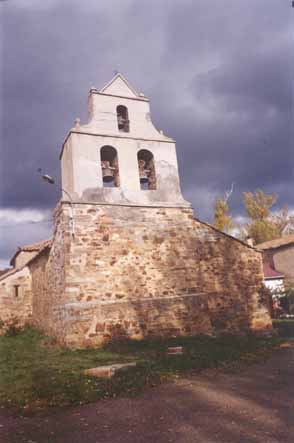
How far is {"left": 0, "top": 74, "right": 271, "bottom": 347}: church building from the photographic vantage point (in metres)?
10.5

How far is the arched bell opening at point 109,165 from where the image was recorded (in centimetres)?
1229

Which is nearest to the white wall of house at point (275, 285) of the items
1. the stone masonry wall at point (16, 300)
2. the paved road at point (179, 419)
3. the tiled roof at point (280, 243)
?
the tiled roof at point (280, 243)

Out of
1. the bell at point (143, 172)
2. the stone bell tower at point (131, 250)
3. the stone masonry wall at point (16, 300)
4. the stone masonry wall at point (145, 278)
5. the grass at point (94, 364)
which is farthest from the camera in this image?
the stone masonry wall at point (16, 300)

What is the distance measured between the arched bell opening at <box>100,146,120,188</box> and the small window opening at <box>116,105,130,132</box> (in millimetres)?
1154

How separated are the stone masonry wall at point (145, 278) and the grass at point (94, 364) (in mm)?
685

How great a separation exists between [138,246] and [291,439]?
791 cm

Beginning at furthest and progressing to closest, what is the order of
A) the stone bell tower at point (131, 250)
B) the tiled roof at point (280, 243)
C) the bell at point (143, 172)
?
the tiled roof at point (280, 243)
the bell at point (143, 172)
the stone bell tower at point (131, 250)

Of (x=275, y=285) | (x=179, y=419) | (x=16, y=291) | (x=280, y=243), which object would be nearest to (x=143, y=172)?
(x=16, y=291)

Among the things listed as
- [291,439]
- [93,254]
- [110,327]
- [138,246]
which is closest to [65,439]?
[291,439]

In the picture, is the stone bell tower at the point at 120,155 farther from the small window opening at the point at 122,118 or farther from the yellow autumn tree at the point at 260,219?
the yellow autumn tree at the point at 260,219

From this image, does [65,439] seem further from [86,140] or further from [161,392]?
[86,140]

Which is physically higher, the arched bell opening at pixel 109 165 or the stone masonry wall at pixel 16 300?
the arched bell opening at pixel 109 165

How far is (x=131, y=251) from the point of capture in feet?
37.3

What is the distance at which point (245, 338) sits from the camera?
11.3m
